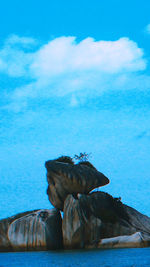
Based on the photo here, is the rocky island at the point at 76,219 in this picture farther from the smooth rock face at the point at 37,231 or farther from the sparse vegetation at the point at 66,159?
the sparse vegetation at the point at 66,159

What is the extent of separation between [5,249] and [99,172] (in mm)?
14779

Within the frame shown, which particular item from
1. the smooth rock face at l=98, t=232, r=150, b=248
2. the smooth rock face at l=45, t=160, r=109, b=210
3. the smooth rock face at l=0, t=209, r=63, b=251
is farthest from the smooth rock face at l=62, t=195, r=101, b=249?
the smooth rock face at l=45, t=160, r=109, b=210

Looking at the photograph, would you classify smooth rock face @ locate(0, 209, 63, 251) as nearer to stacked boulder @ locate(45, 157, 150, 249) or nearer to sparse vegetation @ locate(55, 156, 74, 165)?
stacked boulder @ locate(45, 157, 150, 249)

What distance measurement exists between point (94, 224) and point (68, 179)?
5795mm

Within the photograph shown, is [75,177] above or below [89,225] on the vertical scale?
above

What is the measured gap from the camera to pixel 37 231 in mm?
48500

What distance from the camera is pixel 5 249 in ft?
176

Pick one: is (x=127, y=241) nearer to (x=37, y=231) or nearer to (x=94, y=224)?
(x=94, y=224)

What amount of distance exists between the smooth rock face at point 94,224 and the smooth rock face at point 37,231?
6.47ft

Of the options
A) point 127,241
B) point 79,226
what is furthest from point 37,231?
point 127,241

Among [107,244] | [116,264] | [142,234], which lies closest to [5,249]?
[107,244]

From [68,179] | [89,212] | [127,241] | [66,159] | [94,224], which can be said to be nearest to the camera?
[127,241]

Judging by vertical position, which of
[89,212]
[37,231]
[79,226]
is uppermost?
[89,212]

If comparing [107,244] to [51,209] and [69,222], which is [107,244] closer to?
[69,222]
